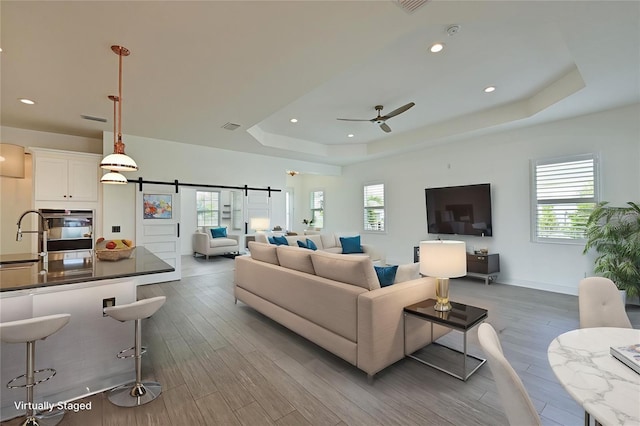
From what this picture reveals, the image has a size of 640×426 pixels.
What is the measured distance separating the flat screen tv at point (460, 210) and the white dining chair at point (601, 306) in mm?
4067

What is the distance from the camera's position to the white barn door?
5555 millimetres

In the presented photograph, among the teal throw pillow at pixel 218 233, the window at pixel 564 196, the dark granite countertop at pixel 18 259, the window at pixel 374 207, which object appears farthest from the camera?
the teal throw pillow at pixel 218 233

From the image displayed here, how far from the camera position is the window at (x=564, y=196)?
4535 millimetres

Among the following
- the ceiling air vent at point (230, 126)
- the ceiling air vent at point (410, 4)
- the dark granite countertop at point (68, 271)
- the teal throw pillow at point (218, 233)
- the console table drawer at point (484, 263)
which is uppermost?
the ceiling air vent at point (230, 126)

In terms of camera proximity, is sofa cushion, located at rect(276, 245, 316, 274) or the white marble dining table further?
sofa cushion, located at rect(276, 245, 316, 274)

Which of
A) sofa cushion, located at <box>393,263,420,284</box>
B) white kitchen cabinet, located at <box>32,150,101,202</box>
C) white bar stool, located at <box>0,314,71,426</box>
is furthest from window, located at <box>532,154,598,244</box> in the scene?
white kitchen cabinet, located at <box>32,150,101,202</box>

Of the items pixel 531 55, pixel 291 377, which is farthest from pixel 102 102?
pixel 531 55

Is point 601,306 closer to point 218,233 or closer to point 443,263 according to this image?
point 443,263

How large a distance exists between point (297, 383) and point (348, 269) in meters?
1.02

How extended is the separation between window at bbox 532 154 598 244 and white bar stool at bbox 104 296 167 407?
237 inches

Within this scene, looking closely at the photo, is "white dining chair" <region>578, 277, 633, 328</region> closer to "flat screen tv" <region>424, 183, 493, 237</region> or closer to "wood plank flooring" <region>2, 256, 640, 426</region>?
"wood plank flooring" <region>2, 256, 640, 426</region>

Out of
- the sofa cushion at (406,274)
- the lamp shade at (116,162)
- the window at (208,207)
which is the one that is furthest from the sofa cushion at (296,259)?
the window at (208,207)

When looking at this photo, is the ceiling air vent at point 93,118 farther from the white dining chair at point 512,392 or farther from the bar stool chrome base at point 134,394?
the white dining chair at point 512,392

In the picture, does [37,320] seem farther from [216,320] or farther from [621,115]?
[621,115]
